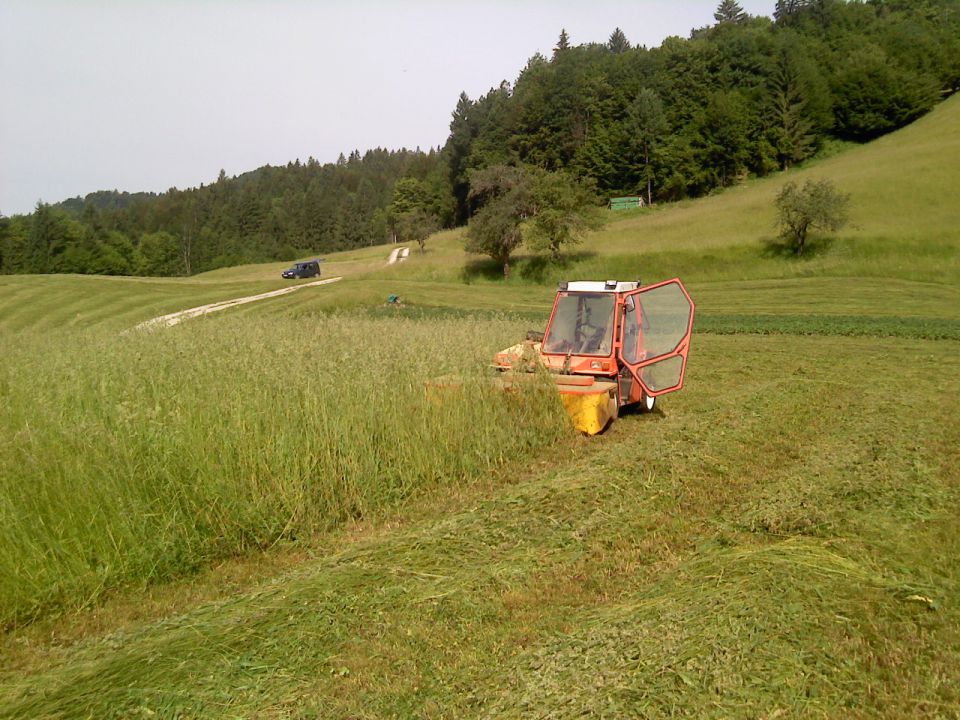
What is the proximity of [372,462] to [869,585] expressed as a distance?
3.93 metres

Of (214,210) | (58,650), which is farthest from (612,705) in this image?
(214,210)

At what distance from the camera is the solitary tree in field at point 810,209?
115 feet

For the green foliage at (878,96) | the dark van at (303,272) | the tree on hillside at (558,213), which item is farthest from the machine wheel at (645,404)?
the green foliage at (878,96)

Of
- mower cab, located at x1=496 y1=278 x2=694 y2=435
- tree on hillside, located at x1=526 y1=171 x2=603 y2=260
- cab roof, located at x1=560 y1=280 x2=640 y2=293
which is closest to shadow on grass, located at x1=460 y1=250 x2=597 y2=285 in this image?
tree on hillside, located at x1=526 y1=171 x2=603 y2=260

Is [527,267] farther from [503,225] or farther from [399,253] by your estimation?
[399,253]

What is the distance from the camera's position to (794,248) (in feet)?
120

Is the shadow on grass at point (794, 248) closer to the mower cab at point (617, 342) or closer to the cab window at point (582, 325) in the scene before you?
the mower cab at point (617, 342)

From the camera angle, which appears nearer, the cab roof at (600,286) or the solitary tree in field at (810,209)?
the cab roof at (600,286)

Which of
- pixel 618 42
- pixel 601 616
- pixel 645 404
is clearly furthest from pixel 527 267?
pixel 618 42

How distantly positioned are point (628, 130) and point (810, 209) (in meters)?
42.6

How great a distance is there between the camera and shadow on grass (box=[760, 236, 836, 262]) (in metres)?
35.7

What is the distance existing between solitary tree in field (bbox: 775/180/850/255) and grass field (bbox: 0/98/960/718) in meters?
27.1

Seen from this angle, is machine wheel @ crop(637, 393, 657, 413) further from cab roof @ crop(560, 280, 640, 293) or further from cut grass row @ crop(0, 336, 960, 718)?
cut grass row @ crop(0, 336, 960, 718)

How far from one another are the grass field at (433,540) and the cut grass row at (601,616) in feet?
0.06
